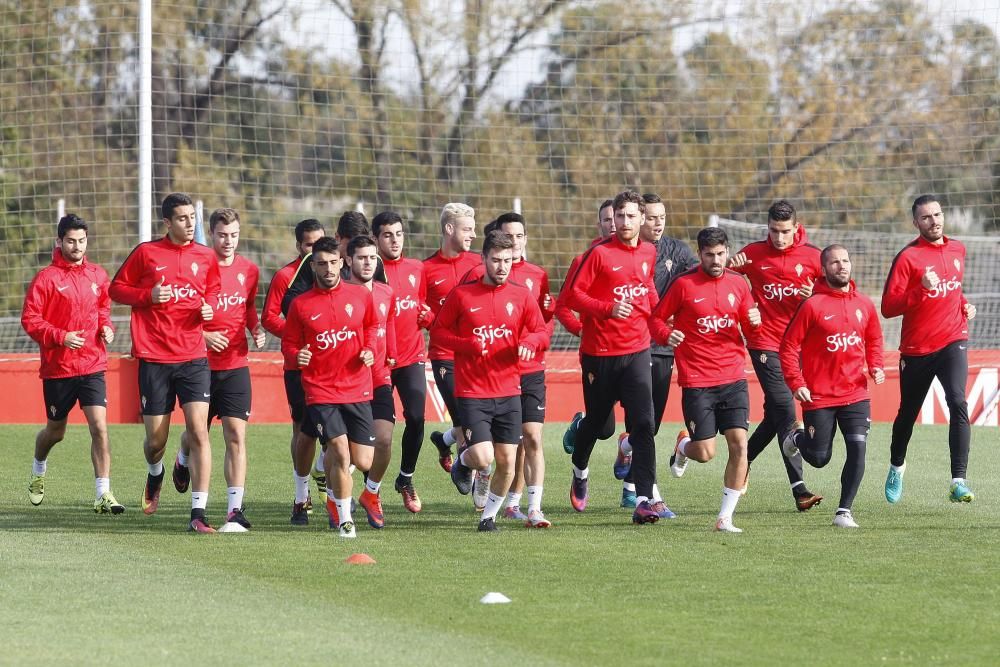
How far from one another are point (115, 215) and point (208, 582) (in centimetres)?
2422

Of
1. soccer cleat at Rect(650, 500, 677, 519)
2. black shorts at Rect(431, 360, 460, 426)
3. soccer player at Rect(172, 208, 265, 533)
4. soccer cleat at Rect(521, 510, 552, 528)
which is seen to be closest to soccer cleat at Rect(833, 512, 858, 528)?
soccer cleat at Rect(650, 500, 677, 519)

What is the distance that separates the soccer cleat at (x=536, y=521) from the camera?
1059 cm

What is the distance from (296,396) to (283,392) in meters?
9.10

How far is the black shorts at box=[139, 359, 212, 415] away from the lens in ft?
35.0

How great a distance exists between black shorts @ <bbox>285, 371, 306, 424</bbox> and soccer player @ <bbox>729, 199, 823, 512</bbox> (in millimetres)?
3327

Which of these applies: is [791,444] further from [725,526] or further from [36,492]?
[36,492]

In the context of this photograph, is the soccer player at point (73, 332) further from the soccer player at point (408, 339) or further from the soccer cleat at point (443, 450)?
the soccer cleat at point (443, 450)

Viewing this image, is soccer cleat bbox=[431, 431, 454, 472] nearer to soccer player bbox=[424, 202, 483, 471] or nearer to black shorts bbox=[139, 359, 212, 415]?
soccer player bbox=[424, 202, 483, 471]

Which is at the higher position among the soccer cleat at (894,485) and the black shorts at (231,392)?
the black shorts at (231,392)

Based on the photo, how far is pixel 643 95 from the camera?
116 feet

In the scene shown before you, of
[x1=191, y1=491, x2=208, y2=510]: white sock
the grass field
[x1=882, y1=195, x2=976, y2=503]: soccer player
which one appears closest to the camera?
the grass field

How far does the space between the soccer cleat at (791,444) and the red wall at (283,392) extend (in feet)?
28.4

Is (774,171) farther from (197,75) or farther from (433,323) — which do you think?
(433,323)

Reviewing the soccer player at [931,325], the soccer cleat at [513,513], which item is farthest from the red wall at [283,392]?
the soccer cleat at [513,513]
